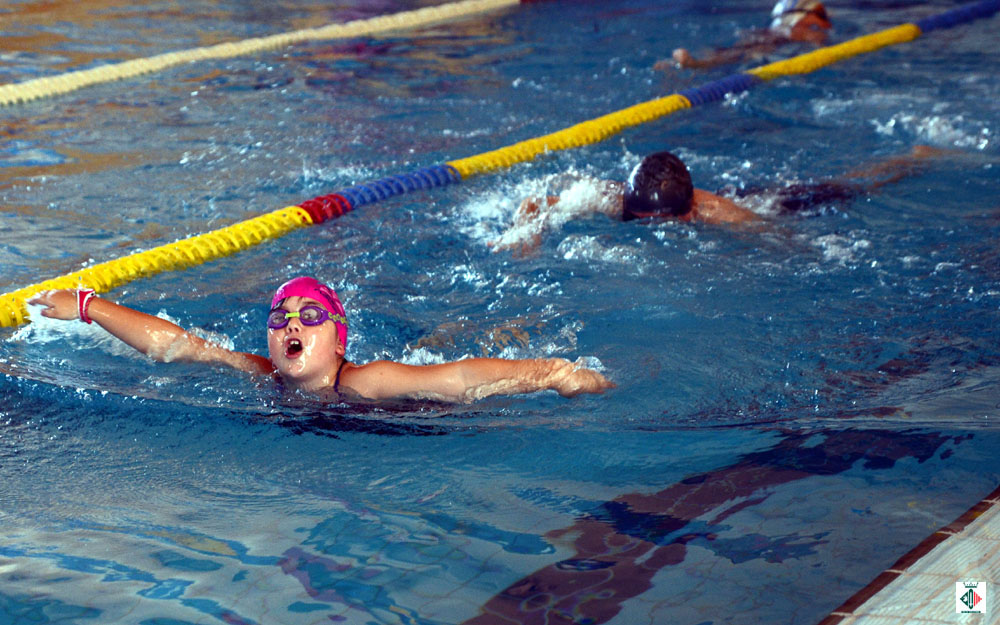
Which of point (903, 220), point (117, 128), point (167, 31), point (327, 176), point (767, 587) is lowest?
point (767, 587)

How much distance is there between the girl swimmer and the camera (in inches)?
117

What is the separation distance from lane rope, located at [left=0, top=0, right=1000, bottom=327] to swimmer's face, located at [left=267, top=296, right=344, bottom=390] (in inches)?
53.8

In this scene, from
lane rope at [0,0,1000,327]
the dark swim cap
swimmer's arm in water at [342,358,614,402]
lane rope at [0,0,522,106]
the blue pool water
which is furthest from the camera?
lane rope at [0,0,522,106]

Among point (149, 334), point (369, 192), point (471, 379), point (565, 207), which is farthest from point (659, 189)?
point (149, 334)

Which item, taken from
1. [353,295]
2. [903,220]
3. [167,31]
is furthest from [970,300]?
[167,31]

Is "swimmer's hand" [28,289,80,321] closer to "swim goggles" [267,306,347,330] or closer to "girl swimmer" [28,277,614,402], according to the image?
"girl swimmer" [28,277,614,402]

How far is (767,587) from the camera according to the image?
2053 millimetres

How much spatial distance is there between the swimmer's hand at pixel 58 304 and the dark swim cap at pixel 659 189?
8.62ft

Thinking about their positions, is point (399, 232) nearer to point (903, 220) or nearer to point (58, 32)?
point (903, 220)

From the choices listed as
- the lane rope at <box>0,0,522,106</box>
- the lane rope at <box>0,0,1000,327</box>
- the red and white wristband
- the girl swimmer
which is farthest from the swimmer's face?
the lane rope at <box>0,0,522,106</box>

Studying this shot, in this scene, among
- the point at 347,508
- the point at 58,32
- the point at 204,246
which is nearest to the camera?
the point at 347,508

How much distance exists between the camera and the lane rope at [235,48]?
755 centimetres

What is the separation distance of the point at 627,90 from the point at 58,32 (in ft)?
18.7

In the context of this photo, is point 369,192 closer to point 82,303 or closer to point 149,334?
point 149,334
